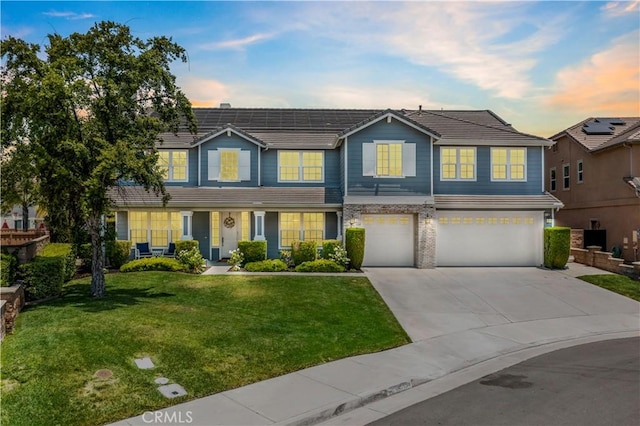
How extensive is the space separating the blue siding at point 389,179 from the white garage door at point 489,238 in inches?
82.7

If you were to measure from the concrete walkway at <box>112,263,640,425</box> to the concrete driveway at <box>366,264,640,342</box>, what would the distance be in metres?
0.04

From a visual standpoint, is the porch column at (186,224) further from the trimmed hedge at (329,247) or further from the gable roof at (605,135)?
the gable roof at (605,135)

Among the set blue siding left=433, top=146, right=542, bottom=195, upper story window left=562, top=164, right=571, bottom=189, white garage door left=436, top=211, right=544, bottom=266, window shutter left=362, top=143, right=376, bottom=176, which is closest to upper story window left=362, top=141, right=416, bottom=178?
window shutter left=362, top=143, right=376, bottom=176

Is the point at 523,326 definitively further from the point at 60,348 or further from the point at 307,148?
the point at 307,148

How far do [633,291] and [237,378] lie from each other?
55.3 ft

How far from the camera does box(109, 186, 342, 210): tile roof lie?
23688 mm

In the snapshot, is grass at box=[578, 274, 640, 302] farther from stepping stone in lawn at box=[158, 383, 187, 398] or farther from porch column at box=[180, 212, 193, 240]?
porch column at box=[180, 212, 193, 240]

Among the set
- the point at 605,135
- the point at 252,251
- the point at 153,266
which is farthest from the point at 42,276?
the point at 605,135

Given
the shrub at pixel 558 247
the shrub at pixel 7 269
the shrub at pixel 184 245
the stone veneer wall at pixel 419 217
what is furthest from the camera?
the stone veneer wall at pixel 419 217

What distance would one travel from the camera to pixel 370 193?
76.8 ft

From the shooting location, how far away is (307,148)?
25500mm

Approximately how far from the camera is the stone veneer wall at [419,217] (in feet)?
76.2

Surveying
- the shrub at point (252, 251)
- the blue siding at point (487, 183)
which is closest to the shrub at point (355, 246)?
the shrub at point (252, 251)

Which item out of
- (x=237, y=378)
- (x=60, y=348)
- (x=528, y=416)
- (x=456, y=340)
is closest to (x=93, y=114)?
(x=60, y=348)
